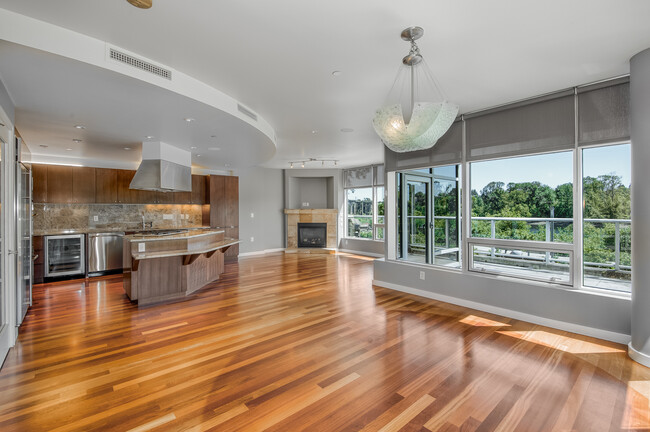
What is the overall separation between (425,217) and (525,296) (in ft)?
6.58

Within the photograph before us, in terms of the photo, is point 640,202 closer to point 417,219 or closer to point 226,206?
point 417,219

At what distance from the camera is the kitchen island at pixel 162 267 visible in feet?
14.0

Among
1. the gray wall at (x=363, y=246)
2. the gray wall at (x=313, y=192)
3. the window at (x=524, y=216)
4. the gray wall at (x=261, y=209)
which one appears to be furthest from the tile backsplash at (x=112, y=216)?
the window at (x=524, y=216)

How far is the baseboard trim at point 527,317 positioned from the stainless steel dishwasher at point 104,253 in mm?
5717

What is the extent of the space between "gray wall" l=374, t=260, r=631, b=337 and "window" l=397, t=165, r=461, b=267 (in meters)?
0.46

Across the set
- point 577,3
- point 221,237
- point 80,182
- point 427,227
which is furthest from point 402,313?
point 80,182

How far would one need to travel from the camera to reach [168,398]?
215 cm

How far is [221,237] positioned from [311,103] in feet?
11.5

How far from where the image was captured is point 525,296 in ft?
12.0

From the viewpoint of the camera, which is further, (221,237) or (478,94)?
(221,237)

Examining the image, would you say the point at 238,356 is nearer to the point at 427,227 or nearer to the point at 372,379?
the point at 372,379

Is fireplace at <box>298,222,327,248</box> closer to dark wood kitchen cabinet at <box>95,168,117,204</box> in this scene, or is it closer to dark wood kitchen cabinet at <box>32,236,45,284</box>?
dark wood kitchen cabinet at <box>95,168,117,204</box>

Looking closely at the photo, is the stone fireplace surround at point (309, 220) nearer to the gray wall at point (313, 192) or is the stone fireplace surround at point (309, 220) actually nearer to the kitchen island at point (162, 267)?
the gray wall at point (313, 192)

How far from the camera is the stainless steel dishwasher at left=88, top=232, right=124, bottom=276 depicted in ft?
20.0
